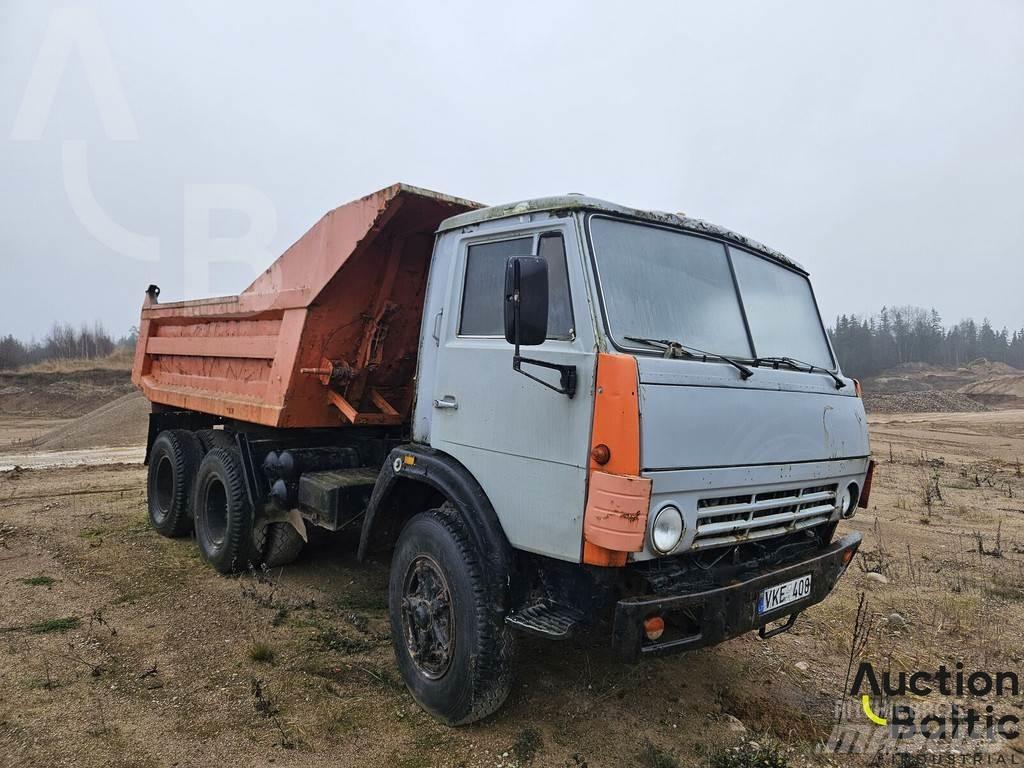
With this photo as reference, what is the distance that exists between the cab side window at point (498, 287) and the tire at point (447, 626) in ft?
3.20

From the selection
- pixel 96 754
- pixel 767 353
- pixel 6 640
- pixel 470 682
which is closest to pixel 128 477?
pixel 6 640

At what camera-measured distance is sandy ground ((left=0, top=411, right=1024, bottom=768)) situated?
10.0 feet

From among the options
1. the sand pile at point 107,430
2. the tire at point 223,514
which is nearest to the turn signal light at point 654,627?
the tire at point 223,514

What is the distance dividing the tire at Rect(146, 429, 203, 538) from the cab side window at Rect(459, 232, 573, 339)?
4062 millimetres

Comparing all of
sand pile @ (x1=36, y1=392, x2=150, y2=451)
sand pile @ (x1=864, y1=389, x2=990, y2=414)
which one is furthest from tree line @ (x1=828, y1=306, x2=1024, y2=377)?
sand pile @ (x1=36, y1=392, x2=150, y2=451)

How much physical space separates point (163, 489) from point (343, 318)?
3663 mm

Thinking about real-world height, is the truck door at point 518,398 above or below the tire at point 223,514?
above

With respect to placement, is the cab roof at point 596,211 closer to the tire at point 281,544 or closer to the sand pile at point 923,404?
the tire at point 281,544

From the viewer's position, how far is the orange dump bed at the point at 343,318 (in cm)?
415

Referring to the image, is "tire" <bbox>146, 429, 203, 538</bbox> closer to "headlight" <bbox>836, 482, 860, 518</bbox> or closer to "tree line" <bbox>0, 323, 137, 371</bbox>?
"headlight" <bbox>836, 482, 860, 518</bbox>

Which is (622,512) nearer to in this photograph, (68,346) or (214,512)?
(214,512)

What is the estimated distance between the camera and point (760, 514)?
9.83 ft

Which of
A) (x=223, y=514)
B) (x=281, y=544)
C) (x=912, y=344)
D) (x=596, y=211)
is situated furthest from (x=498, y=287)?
(x=912, y=344)

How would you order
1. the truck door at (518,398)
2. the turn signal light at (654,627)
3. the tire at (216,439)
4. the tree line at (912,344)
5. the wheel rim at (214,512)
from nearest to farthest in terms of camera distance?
the turn signal light at (654,627) < the truck door at (518,398) < the tire at (216,439) < the wheel rim at (214,512) < the tree line at (912,344)
